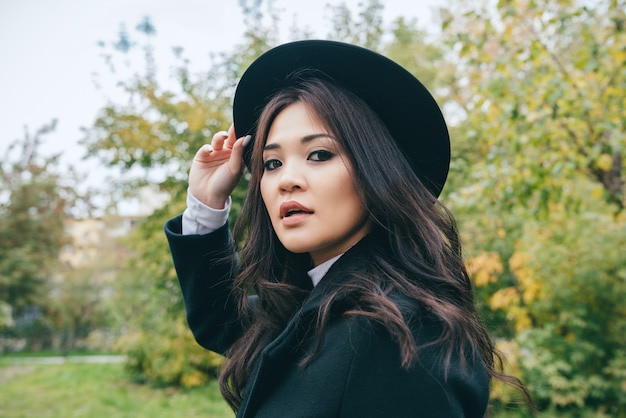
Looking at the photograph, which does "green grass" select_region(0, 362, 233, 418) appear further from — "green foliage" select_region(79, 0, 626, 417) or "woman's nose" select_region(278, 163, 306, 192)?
"woman's nose" select_region(278, 163, 306, 192)

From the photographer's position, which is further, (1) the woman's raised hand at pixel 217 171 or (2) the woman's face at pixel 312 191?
(1) the woman's raised hand at pixel 217 171

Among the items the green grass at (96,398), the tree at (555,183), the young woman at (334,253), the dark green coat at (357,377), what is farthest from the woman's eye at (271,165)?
the green grass at (96,398)

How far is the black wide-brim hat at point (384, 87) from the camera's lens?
142cm

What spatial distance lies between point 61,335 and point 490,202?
846 inches

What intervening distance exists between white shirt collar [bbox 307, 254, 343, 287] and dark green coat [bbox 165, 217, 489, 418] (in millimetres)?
103

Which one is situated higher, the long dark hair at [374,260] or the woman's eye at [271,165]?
the woman's eye at [271,165]

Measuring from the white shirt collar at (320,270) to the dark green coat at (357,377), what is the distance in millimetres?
103

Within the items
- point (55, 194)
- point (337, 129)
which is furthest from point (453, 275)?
point (55, 194)

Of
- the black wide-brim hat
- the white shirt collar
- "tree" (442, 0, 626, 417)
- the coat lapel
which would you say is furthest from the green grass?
the black wide-brim hat

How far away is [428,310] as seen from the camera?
3.88ft

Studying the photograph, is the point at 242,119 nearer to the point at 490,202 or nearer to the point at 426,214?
the point at 426,214

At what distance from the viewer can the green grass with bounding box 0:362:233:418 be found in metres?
7.38

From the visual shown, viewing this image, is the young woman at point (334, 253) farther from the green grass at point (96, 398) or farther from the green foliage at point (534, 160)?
the green grass at point (96, 398)

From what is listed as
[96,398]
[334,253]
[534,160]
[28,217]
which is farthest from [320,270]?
[28,217]
